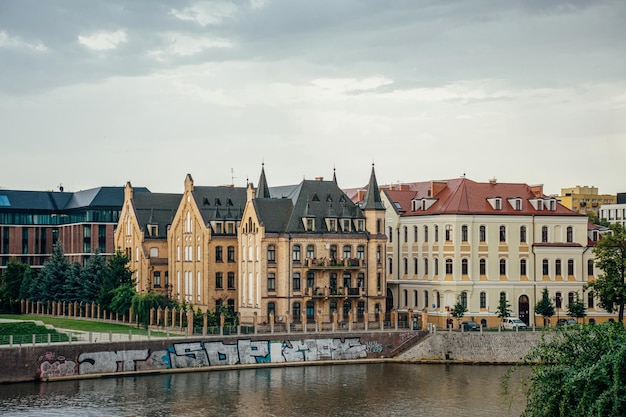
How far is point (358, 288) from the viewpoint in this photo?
9925 centimetres

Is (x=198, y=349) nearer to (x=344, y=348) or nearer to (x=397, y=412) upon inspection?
(x=344, y=348)

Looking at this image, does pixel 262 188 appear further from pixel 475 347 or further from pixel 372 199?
pixel 475 347

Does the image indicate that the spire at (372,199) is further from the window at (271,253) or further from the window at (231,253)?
the window at (231,253)

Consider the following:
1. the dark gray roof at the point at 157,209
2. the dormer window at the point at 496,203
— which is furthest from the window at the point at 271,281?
the dark gray roof at the point at 157,209

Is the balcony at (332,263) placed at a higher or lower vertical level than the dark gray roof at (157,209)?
lower

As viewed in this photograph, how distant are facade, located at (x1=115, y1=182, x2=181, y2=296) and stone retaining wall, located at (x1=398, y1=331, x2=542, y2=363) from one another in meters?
33.0

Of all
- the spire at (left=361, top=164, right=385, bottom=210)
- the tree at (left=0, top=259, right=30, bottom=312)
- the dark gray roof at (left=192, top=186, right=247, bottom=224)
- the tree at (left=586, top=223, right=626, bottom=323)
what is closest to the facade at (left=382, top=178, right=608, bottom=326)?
the tree at (left=586, top=223, right=626, bottom=323)

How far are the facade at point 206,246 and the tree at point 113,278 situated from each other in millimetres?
5122

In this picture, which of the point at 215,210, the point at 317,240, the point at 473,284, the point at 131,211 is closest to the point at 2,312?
the point at 131,211

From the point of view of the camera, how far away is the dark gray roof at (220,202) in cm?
10694

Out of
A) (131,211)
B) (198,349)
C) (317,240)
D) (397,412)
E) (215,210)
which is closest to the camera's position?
(397,412)

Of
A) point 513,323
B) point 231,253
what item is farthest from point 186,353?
point 513,323

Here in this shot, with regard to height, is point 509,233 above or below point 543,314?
above

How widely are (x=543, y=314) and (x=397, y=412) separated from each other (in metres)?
36.6
